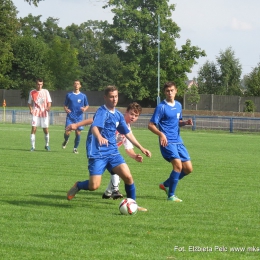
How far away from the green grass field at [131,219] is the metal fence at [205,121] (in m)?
24.7

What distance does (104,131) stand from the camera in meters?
8.91

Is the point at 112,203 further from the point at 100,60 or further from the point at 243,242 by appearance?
the point at 100,60

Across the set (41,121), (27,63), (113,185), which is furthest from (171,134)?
(27,63)

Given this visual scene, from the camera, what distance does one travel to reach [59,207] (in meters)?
9.02

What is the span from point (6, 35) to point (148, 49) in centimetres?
2121

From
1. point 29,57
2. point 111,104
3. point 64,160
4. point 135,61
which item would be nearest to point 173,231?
point 111,104

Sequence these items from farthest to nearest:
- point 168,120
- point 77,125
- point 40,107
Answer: point 40,107 < point 168,120 < point 77,125

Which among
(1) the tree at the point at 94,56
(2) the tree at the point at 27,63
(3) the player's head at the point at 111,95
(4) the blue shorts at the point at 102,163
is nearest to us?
(3) the player's head at the point at 111,95

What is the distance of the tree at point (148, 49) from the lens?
6981 centimetres

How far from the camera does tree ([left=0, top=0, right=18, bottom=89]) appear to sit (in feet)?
133

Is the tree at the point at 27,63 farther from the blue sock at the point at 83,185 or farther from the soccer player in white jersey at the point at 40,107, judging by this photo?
the blue sock at the point at 83,185

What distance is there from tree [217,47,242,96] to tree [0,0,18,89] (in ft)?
77.0

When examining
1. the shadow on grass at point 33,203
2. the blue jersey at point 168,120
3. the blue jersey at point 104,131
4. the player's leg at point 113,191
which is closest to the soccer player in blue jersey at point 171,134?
the blue jersey at point 168,120

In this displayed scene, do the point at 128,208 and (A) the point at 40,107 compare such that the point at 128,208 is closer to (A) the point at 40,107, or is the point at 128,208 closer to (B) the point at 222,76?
(A) the point at 40,107
